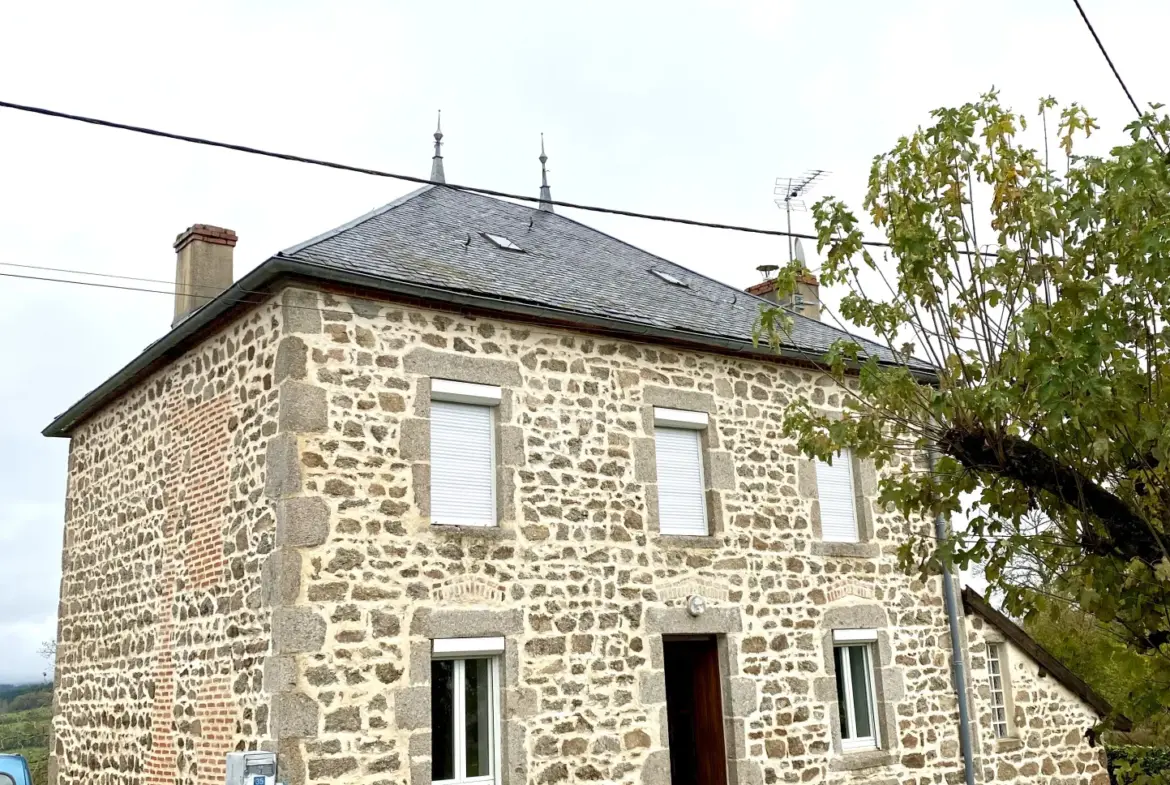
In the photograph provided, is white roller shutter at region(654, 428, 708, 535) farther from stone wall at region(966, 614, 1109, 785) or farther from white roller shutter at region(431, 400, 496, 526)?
stone wall at region(966, 614, 1109, 785)

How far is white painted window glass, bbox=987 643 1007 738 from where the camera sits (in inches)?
488

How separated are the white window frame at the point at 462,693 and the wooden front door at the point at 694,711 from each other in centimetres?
205

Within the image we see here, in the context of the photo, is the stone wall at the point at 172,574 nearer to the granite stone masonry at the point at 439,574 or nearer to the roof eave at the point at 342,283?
the granite stone masonry at the point at 439,574

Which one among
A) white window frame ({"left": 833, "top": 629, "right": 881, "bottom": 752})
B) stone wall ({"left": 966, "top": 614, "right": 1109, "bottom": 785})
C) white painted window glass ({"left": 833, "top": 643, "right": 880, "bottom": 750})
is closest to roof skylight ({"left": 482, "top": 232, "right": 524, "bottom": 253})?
white window frame ({"left": 833, "top": 629, "right": 881, "bottom": 752})

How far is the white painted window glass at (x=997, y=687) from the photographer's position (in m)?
12.4

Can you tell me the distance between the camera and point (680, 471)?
10531 mm

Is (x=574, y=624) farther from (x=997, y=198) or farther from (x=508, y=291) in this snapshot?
(x=997, y=198)

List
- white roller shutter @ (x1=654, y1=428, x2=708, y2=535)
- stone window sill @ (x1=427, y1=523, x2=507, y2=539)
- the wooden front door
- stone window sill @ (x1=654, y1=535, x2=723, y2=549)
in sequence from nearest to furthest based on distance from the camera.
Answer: stone window sill @ (x1=427, y1=523, x2=507, y2=539)
stone window sill @ (x1=654, y1=535, x2=723, y2=549)
the wooden front door
white roller shutter @ (x1=654, y1=428, x2=708, y2=535)

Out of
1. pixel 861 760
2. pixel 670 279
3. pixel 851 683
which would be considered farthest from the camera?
pixel 670 279

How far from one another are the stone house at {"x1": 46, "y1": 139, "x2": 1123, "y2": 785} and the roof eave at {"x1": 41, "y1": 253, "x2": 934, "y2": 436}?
0.03 metres

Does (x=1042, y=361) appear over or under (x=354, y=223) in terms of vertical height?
under

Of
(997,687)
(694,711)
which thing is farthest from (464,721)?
(997,687)

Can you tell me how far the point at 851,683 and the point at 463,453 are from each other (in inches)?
198

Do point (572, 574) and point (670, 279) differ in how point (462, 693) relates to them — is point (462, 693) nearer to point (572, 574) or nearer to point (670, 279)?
point (572, 574)
